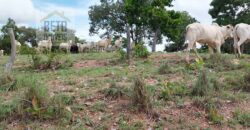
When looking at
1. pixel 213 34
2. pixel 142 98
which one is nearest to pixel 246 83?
pixel 142 98

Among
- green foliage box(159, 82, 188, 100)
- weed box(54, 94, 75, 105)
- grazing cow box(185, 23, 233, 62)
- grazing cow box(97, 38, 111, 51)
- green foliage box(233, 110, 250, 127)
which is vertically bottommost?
green foliage box(233, 110, 250, 127)

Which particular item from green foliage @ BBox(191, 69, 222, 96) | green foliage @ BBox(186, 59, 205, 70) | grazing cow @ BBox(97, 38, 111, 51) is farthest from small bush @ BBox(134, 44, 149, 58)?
grazing cow @ BBox(97, 38, 111, 51)

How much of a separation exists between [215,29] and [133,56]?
242 centimetres

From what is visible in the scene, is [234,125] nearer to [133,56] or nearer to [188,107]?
[188,107]

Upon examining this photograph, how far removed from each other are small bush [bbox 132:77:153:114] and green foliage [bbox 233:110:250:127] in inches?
55.3

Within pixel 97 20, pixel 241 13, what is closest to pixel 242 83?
pixel 241 13

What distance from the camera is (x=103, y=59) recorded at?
41.2 feet

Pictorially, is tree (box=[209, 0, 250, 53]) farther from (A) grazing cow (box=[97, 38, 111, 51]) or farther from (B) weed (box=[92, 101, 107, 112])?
(B) weed (box=[92, 101, 107, 112])

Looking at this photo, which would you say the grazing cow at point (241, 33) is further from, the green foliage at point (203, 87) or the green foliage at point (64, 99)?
the green foliage at point (64, 99)

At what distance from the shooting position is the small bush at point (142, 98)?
6.82m

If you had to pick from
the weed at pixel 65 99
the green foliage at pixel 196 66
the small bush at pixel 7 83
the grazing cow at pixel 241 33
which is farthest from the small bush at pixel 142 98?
the grazing cow at pixel 241 33

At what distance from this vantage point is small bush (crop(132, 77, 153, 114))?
682 cm

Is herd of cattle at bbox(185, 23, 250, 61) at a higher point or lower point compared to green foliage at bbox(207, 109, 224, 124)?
higher

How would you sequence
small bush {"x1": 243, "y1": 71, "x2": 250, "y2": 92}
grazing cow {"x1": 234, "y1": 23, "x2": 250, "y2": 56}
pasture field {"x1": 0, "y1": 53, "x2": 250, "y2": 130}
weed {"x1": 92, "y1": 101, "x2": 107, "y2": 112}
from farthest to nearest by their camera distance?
1. grazing cow {"x1": 234, "y1": 23, "x2": 250, "y2": 56}
2. small bush {"x1": 243, "y1": 71, "x2": 250, "y2": 92}
3. weed {"x1": 92, "y1": 101, "x2": 107, "y2": 112}
4. pasture field {"x1": 0, "y1": 53, "x2": 250, "y2": 130}
